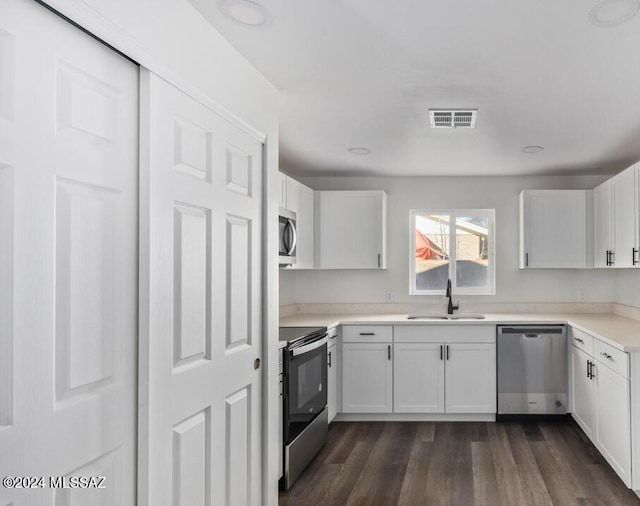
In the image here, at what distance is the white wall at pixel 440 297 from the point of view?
5.21 m

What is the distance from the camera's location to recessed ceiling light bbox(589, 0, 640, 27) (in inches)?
72.3

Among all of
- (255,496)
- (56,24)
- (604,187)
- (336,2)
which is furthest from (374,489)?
(604,187)

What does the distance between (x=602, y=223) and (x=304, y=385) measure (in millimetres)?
3061

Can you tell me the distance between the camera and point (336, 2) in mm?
1869

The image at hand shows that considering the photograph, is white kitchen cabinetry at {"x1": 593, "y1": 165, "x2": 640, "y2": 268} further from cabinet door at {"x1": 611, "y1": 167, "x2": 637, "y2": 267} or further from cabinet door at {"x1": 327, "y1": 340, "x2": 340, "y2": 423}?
cabinet door at {"x1": 327, "y1": 340, "x2": 340, "y2": 423}

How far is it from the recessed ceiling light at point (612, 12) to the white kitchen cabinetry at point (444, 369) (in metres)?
3.03

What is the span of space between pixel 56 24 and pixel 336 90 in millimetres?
1634

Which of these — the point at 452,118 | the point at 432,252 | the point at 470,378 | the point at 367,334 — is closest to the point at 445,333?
the point at 470,378

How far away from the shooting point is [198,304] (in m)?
1.99

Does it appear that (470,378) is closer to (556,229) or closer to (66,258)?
(556,229)

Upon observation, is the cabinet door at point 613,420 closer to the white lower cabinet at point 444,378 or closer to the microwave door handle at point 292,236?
the white lower cabinet at point 444,378

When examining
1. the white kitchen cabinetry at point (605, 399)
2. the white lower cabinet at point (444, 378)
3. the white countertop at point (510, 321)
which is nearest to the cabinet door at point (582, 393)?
the white kitchen cabinetry at point (605, 399)

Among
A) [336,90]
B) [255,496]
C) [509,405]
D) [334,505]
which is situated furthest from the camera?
[509,405]

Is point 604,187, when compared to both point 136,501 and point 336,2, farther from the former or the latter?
point 136,501
